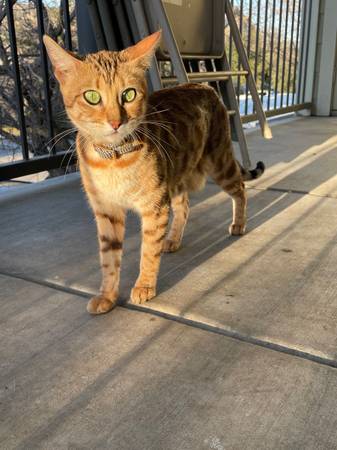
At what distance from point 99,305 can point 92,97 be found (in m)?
0.73

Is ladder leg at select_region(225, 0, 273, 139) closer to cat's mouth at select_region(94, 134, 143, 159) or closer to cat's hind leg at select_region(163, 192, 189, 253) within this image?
cat's hind leg at select_region(163, 192, 189, 253)

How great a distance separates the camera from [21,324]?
159cm

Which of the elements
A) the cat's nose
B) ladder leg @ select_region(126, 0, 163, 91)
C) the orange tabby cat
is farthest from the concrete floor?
ladder leg @ select_region(126, 0, 163, 91)

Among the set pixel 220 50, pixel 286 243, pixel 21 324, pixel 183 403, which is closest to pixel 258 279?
pixel 286 243

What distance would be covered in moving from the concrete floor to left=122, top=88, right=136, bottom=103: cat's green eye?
29.4 inches

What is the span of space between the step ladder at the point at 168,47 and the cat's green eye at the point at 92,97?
5.14 ft

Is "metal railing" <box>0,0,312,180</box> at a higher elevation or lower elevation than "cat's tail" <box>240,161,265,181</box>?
higher

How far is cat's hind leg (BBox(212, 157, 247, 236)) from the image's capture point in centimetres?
241

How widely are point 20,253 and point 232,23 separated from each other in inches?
107

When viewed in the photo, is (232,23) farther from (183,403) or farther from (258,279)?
(183,403)

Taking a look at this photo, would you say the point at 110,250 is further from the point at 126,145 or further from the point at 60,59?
the point at 60,59

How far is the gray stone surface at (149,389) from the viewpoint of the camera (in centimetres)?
109

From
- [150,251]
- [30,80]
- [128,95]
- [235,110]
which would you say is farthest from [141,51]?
[30,80]

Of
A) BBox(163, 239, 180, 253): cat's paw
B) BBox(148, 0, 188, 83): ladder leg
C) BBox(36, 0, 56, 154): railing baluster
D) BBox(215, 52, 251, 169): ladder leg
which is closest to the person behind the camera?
BBox(163, 239, 180, 253): cat's paw
